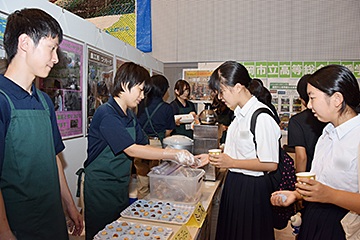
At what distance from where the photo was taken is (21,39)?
1.02 meters

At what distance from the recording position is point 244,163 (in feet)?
4.90

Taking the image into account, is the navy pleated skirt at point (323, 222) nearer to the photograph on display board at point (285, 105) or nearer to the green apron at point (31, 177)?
the green apron at point (31, 177)

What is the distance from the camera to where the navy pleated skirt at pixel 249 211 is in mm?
1473

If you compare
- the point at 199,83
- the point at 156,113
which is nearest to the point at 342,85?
the point at 156,113

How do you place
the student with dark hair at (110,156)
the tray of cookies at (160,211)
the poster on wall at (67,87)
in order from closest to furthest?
the tray of cookies at (160,211)
the student with dark hair at (110,156)
the poster on wall at (67,87)

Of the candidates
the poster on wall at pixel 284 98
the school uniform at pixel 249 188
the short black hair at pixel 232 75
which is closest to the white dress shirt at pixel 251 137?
the school uniform at pixel 249 188

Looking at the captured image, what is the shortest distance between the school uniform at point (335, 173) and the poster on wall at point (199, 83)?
412cm

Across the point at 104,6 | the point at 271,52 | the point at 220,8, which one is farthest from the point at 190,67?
the point at 104,6

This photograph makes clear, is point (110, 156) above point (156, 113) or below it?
below

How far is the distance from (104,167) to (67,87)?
1.32m

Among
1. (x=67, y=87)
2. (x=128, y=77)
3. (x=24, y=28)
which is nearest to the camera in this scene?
(x=24, y=28)

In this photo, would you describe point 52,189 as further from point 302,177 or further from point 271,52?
point 271,52

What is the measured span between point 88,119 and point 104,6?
13.7 ft

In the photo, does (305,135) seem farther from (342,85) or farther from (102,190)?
(102,190)
